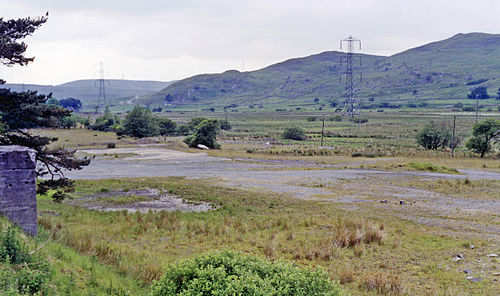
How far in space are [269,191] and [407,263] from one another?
613 inches

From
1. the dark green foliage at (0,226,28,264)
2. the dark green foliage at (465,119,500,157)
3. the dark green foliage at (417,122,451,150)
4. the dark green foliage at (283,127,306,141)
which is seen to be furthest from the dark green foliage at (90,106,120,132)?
the dark green foliage at (0,226,28,264)

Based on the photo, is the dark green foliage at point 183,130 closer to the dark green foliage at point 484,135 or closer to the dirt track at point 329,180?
the dirt track at point 329,180

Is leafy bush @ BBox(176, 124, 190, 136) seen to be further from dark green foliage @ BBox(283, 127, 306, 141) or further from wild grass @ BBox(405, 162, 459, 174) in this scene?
wild grass @ BBox(405, 162, 459, 174)

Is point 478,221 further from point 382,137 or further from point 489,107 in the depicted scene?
point 489,107

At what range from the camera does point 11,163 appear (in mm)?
9594

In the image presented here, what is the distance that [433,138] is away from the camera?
62.8 meters

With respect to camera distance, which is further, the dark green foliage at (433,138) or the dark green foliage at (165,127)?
the dark green foliage at (165,127)

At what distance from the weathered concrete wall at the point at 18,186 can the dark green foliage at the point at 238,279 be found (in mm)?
5525

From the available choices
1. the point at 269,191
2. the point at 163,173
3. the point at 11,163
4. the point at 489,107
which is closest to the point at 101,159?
the point at 163,173

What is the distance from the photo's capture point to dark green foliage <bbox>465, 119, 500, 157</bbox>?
169ft

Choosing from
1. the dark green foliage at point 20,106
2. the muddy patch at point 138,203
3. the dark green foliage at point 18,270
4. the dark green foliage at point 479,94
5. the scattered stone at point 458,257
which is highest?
the dark green foliage at point 479,94

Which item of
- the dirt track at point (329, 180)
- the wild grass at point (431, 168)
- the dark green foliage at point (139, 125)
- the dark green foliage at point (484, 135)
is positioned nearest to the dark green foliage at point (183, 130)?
the dark green foliage at point (139, 125)

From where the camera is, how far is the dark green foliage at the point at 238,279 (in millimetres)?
5270

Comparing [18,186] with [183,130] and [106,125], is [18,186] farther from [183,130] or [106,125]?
[106,125]
